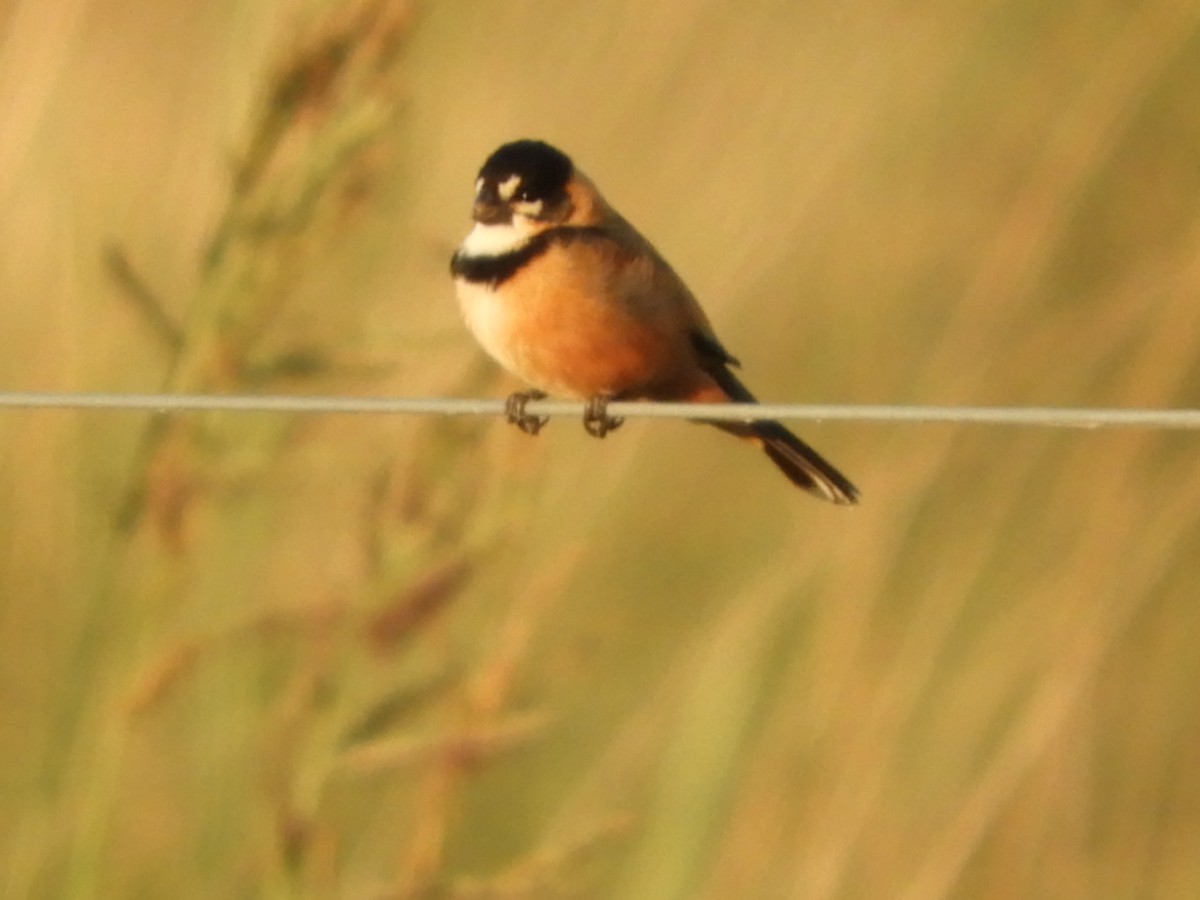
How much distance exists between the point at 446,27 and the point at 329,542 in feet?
2.79

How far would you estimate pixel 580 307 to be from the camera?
2713 millimetres

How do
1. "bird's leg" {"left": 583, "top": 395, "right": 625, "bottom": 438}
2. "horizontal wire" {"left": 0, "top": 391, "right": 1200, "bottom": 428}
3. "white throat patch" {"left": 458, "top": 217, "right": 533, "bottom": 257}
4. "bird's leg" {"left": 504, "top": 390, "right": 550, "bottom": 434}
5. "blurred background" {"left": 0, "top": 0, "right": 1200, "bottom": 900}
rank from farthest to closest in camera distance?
"white throat patch" {"left": 458, "top": 217, "right": 533, "bottom": 257} < "bird's leg" {"left": 583, "top": 395, "right": 625, "bottom": 438} < "bird's leg" {"left": 504, "top": 390, "right": 550, "bottom": 434} < "blurred background" {"left": 0, "top": 0, "right": 1200, "bottom": 900} < "horizontal wire" {"left": 0, "top": 391, "right": 1200, "bottom": 428}

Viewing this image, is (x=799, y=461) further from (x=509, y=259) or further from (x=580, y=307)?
(x=509, y=259)

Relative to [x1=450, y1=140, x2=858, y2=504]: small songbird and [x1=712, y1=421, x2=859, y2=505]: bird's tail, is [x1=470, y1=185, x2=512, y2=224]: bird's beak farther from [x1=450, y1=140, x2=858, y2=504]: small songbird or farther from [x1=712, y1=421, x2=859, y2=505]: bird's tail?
[x1=712, y1=421, x2=859, y2=505]: bird's tail

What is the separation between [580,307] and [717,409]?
0.80 metres

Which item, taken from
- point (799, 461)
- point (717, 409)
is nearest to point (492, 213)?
point (799, 461)

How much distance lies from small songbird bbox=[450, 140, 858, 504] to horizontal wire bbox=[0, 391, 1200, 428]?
2.05ft

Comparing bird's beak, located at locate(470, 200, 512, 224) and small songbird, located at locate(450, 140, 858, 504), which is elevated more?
bird's beak, located at locate(470, 200, 512, 224)

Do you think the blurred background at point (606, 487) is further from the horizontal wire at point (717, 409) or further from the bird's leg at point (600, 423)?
the horizontal wire at point (717, 409)

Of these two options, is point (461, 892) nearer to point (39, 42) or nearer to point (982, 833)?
point (982, 833)

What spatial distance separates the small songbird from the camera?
269 centimetres

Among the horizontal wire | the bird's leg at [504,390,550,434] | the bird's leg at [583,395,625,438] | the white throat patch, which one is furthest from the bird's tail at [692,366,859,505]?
the horizontal wire

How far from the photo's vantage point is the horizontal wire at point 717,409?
→ 5.56 feet

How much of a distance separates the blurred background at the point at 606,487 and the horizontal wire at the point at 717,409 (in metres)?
0.26
